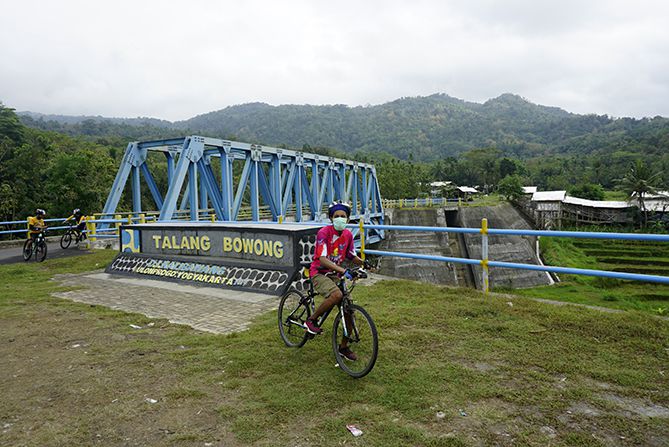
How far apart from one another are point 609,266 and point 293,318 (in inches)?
1637

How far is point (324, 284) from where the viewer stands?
4422mm

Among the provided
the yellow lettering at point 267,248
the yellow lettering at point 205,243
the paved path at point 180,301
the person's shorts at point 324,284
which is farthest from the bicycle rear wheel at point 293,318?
the yellow lettering at point 205,243

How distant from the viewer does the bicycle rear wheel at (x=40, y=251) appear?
13347 millimetres

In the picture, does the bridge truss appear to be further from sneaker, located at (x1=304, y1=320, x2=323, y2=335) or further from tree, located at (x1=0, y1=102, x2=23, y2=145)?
tree, located at (x1=0, y1=102, x2=23, y2=145)

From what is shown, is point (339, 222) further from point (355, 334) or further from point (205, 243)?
point (205, 243)

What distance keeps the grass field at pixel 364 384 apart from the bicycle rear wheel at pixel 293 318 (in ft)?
0.46

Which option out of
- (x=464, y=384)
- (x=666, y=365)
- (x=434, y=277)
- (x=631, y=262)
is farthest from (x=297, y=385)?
(x=631, y=262)

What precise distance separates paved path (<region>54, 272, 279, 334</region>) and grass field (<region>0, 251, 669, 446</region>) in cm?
43

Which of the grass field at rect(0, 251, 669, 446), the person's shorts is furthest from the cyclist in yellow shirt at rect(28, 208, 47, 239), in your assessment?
the person's shorts

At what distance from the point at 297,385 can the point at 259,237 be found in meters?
5.12

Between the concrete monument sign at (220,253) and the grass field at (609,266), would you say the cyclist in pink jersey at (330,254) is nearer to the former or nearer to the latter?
the concrete monument sign at (220,253)

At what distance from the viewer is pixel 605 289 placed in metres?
28.8

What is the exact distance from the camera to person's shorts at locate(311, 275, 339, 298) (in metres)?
4.33

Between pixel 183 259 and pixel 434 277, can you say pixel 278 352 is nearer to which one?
pixel 183 259
